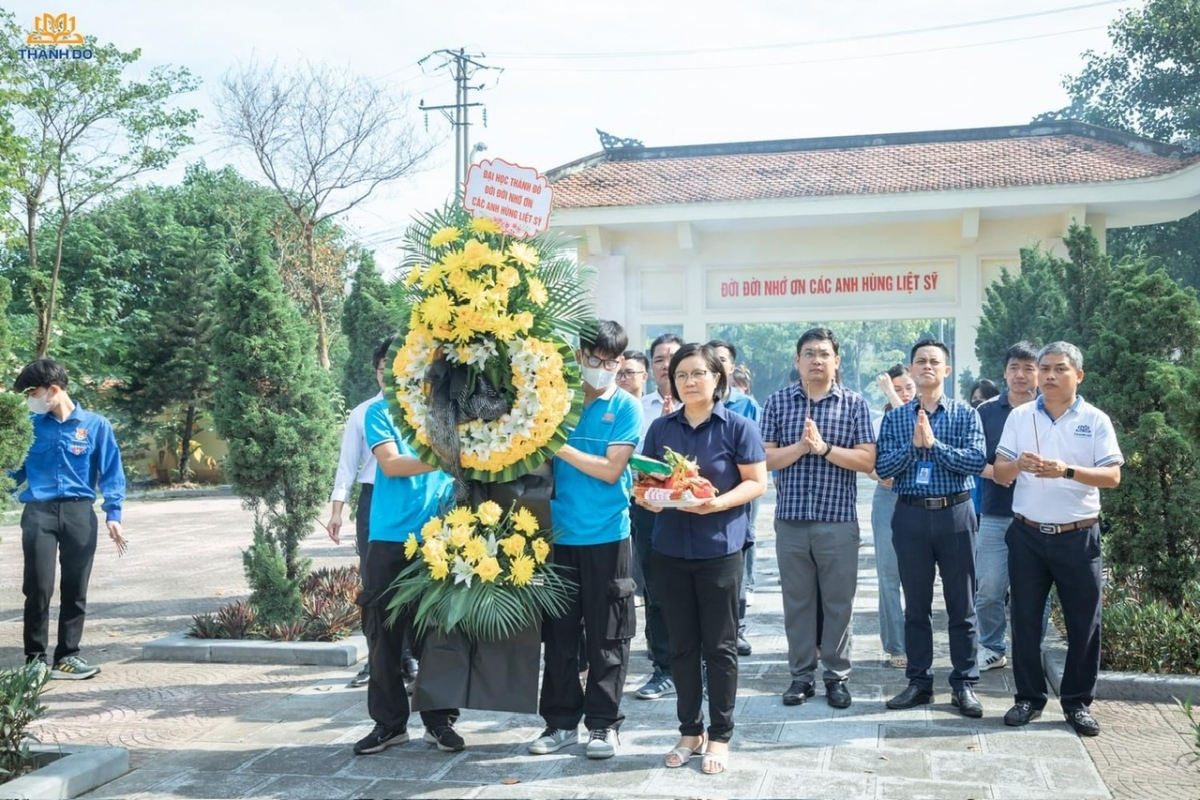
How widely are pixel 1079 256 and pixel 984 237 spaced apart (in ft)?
28.9

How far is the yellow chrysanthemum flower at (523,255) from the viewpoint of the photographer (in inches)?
176

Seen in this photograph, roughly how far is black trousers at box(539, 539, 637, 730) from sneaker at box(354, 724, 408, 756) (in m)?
0.67

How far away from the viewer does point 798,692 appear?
215 inches

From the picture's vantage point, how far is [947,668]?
6219 mm

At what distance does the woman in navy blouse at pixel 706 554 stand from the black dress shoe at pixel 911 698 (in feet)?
3.75

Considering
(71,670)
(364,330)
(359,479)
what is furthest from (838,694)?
(364,330)

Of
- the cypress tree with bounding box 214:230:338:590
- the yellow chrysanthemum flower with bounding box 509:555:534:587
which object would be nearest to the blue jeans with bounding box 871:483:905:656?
the yellow chrysanthemum flower with bounding box 509:555:534:587

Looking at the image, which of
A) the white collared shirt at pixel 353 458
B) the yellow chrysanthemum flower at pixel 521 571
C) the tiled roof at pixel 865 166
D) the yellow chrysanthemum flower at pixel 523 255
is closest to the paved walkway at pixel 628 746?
the yellow chrysanthemum flower at pixel 521 571

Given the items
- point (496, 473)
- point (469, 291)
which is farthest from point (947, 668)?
point (469, 291)

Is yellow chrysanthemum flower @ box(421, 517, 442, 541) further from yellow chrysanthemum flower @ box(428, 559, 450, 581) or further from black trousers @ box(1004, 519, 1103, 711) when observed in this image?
black trousers @ box(1004, 519, 1103, 711)

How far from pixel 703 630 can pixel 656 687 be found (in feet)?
4.10

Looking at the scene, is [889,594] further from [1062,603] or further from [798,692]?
[1062,603]

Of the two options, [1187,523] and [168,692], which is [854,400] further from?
[168,692]

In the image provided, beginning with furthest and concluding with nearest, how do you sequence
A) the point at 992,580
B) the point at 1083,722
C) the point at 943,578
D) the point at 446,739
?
1. the point at 992,580
2. the point at 943,578
3. the point at 1083,722
4. the point at 446,739
